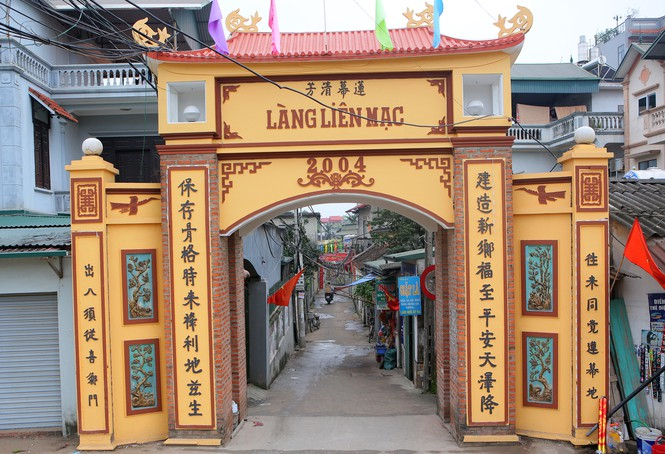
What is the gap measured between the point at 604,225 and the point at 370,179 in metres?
3.16

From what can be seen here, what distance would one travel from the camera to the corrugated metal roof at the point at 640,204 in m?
7.40

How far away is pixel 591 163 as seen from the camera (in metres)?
7.00

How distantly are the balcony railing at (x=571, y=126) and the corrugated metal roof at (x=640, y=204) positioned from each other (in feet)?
21.2

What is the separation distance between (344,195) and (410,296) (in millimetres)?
4832

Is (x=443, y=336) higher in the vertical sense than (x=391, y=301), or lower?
higher

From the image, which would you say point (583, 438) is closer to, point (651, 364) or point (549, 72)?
point (651, 364)

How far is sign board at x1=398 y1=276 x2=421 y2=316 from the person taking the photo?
11633 millimetres

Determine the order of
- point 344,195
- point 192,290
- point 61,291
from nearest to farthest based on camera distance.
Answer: point 192,290 < point 344,195 < point 61,291

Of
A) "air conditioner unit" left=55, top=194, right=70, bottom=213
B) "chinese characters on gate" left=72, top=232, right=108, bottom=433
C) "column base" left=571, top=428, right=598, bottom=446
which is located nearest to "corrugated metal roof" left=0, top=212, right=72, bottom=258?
"chinese characters on gate" left=72, top=232, right=108, bottom=433

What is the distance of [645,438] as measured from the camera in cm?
646

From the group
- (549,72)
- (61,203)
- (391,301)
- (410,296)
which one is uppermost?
(549,72)

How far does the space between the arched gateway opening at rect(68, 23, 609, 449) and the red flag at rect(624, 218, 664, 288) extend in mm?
545

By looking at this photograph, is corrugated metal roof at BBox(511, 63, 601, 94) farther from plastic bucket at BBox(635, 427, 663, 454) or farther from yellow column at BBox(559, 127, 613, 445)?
plastic bucket at BBox(635, 427, 663, 454)

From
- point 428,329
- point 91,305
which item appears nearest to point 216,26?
point 91,305
